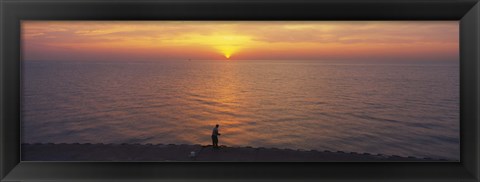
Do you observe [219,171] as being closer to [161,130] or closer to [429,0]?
[429,0]

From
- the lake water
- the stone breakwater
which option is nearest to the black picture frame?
the stone breakwater

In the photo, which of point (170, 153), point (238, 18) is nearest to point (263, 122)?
point (170, 153)

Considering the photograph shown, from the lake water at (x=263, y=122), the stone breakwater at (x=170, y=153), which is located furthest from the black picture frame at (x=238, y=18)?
the lake water at (x=263, y=122)

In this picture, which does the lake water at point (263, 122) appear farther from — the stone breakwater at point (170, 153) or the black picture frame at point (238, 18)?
the black picture frame at point (238, 18)

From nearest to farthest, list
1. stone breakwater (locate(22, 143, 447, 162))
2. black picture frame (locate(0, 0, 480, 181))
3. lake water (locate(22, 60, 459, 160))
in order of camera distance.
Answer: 1. black picture frame (locate(0, 0, 480, 181))
2. stone breakwater (locate(22, 143, 447, 162))
3. lake water (locate(22, 60, 459, 160))

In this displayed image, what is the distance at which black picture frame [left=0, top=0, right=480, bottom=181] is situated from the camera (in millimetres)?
1628

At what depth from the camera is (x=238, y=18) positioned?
169 centimetres

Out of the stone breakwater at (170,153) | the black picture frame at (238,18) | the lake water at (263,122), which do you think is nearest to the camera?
the black picture frame at (238,18)

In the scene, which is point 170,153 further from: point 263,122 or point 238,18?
point 263,122

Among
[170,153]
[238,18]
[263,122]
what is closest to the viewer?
[238,18]

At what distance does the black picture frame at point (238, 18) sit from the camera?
5.34ft

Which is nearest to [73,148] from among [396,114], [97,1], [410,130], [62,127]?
[97,1]

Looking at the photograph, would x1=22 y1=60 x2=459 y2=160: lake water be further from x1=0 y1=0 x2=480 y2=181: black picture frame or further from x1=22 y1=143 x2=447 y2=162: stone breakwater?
x1=0 y1=0 x2=480 y2=181: black picture frame

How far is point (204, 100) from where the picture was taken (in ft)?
83.3
